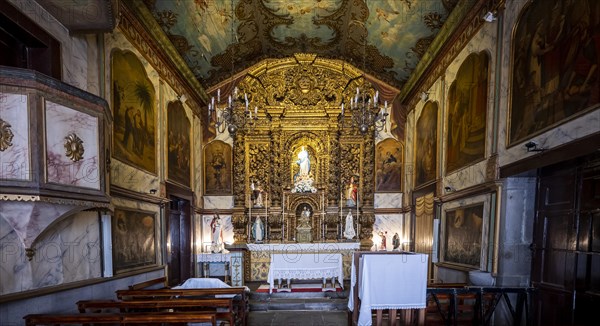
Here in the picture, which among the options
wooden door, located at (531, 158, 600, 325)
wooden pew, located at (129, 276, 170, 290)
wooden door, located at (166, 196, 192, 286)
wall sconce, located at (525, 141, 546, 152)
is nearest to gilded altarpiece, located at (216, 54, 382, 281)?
wooden door, located at (166, 196, 192, 286)

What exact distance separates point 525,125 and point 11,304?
6.93 metres

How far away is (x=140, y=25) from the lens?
6.55 metres

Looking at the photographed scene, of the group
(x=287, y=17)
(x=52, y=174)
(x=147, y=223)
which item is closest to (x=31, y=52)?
(x=52, y=174)

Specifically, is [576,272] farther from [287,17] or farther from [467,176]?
[287,17]

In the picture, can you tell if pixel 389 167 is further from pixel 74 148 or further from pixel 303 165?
pixel 74 148

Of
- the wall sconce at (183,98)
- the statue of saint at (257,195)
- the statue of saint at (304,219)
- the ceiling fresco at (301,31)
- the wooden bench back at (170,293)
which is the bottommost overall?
the statue of saint at (304,219)

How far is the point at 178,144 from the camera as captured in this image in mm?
8641

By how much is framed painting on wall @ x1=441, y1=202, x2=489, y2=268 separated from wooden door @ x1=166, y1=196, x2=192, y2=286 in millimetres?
6778

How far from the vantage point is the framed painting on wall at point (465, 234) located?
18.5ft

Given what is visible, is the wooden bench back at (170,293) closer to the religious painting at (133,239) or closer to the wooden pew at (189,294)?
the wooden pew at (189,294)

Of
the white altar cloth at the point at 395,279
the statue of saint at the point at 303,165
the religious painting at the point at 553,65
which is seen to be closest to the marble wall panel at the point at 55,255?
the white altar cloth at the point at 395,279

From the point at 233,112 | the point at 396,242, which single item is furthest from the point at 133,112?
the point at 396,242

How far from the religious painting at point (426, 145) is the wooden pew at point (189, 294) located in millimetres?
5530

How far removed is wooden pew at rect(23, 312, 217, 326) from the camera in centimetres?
345
